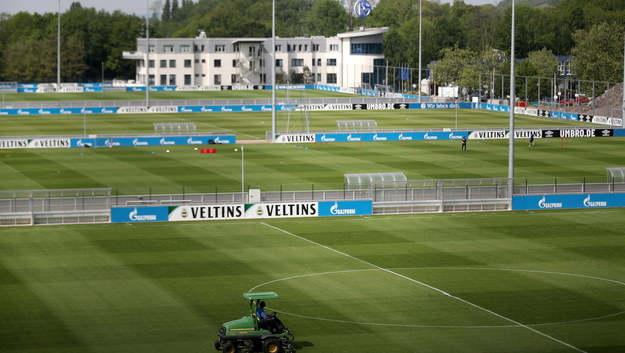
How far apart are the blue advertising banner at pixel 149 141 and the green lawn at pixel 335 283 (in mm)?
40898

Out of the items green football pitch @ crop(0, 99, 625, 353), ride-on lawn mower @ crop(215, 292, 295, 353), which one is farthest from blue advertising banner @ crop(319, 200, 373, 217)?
ride-on lawn mower @ crop(215, 292, 295, 353)

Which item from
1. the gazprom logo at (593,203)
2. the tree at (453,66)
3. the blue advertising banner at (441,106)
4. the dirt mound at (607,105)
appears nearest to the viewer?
the gazprom logo at (593,203)

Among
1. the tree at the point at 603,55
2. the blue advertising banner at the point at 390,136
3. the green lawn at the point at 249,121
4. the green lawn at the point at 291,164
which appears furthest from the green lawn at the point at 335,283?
the tree at the point at 603,55

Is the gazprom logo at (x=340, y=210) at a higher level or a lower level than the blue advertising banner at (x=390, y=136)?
lower

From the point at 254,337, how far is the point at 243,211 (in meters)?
26.4

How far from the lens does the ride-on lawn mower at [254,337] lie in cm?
3300

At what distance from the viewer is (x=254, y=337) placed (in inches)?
1310

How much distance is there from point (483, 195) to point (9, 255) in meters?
26.3

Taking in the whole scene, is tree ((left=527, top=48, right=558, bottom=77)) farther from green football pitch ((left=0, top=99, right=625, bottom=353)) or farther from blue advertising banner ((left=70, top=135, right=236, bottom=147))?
green football pitch ((left=0, top=99, right=625, bottom=353))

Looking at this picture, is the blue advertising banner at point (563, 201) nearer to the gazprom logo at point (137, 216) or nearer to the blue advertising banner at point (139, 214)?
the blue advertising banner at point (139, 214)

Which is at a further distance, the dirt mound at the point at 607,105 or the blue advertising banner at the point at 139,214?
the dirt mound at the point at 607,105

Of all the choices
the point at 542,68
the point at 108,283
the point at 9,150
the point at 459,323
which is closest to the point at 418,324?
the point at 459,323

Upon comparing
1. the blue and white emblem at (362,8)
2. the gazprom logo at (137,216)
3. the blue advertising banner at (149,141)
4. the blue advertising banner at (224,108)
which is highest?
the blue and white emblem at (362,8)

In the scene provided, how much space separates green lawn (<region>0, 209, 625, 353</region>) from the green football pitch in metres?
0.09
